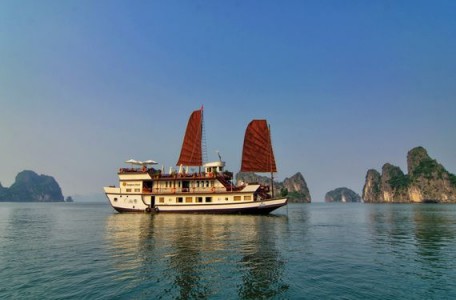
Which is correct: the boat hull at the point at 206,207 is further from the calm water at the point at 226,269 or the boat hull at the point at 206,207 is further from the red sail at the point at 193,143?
the calm water at the point at 226,269

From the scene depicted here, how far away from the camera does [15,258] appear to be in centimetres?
1531

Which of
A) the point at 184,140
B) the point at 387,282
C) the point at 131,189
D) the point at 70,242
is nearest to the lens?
the point at 387,282

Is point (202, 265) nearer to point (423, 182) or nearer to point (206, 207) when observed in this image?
point (206, 207)

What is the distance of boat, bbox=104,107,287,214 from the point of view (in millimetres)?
41969

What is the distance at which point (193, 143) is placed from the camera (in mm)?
51312

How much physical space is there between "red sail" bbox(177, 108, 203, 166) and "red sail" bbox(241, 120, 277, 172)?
7.65 metres

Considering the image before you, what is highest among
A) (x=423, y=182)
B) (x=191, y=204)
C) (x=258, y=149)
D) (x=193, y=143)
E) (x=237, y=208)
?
(x=193, y=143)

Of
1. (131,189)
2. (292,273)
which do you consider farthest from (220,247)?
(131,189)

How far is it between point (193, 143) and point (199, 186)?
32.2 feet

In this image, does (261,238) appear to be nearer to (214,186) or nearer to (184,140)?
(214,186)

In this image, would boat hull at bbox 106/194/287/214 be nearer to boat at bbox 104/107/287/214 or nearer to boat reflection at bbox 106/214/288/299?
boat at bbox 104/107/287/214

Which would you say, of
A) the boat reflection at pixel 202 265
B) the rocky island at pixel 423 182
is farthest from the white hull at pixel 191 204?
the rocky island at pixel 423 182

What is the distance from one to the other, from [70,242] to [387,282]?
1873cm

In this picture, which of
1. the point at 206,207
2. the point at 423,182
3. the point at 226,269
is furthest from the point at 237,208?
the point at 423,182
